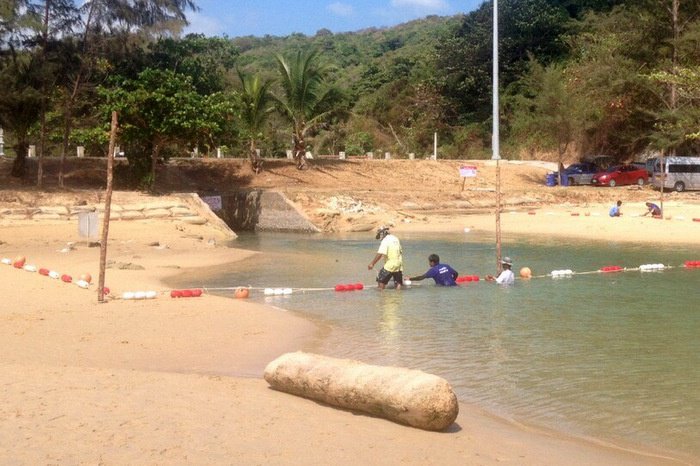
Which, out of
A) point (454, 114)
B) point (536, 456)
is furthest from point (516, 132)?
point (536, 456)

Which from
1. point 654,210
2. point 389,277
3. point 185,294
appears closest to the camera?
point 185,294

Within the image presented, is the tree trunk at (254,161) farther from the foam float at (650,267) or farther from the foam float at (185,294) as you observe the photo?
the foam float at (185,294)

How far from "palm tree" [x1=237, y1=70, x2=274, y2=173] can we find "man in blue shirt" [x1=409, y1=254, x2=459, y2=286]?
2505 cm

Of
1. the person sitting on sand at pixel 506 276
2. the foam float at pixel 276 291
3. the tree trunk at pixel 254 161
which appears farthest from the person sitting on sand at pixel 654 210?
the foam float at pixel 276 291

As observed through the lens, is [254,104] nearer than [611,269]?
No

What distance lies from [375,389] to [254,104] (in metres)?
36.5

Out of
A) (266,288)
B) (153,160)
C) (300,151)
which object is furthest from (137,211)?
(300,151)

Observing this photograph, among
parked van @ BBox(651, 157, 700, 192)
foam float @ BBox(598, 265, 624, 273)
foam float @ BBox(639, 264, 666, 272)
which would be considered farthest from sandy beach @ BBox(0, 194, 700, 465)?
parked van @ BBox(651, 157, 700, 192)

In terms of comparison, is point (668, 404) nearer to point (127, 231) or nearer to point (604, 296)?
point (604, 296)

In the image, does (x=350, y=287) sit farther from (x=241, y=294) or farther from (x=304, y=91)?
(x=304, y=91)

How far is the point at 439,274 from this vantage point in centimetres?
1977

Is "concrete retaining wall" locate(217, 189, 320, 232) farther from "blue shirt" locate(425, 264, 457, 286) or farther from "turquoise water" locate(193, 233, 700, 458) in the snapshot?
"blue shirt" locate(425, 264, 457, 286)

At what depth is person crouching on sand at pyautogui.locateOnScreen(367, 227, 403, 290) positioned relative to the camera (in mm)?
18750

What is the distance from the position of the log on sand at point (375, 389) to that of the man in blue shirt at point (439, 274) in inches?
420
